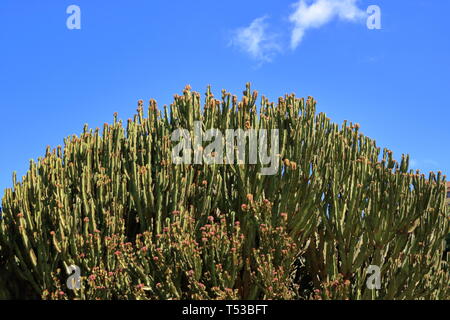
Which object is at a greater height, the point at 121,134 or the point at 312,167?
the point at 121,134

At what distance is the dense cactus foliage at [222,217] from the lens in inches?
318

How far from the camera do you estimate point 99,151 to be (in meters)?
9.82

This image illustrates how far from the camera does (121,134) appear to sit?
999 centimetres

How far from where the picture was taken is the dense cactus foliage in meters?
8.07

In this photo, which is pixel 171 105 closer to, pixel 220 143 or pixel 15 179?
pixel 220 143

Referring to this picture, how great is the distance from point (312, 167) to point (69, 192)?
14.9 feet

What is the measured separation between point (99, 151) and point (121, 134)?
56 centimetres

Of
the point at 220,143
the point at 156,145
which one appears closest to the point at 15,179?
the point at 156,145

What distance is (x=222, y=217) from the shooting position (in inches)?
332
